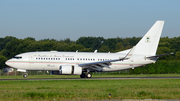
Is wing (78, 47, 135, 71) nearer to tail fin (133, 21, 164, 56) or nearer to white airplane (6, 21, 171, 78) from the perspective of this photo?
white airplane (6, 21, 171, 78)

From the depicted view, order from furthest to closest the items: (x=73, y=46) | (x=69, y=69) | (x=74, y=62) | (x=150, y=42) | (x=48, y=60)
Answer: (x=73, y=46) < (x=150, y=42) < (x=74, y=62) < (x=48, y=60) < (x=69, y=69)

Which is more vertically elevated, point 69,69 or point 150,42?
point 150,42

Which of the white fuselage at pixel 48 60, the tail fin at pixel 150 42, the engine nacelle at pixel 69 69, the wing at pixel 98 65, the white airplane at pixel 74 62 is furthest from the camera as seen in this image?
the tail fin at pixel 150 42

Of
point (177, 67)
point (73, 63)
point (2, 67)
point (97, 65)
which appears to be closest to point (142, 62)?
point (97, 65)

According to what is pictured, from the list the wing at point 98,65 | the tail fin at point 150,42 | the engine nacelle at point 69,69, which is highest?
the tail fin at point 150,42

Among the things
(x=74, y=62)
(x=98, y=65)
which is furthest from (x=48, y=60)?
(x=98, y=65)

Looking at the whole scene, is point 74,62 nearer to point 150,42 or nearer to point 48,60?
point 48,60

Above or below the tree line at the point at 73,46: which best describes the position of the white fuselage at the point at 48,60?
below

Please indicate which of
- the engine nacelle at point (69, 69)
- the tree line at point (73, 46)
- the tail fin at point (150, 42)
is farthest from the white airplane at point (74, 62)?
the tree line at point (73, 46)

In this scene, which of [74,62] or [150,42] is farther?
[150,42]

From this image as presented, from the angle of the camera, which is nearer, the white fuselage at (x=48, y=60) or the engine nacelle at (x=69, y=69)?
the engine nacelle at (x=69, y=69)

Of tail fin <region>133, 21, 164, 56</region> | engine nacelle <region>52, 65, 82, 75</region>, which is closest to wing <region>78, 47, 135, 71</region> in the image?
engine nacelle <region>52, 65, 82, 75</region>

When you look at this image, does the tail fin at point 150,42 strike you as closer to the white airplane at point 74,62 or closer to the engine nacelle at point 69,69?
the white airplane at point 74,62

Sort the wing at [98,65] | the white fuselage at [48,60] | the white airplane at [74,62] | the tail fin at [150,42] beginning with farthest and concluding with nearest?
the tail fin at [150,42]
the white fuselage at [48,60]
the white airplane at [74,62]
the wing at [98,65]
